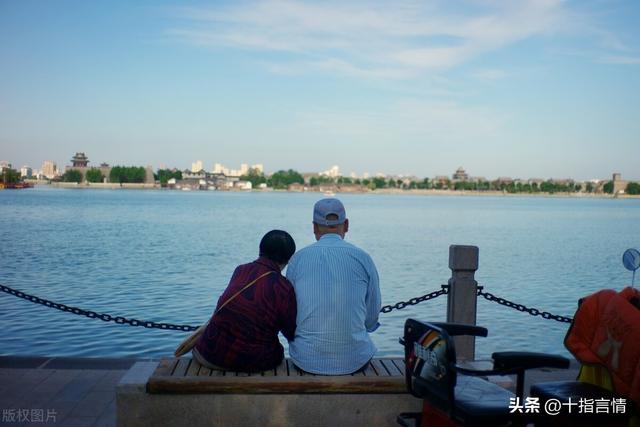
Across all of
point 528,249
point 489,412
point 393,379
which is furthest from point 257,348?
point 528,249

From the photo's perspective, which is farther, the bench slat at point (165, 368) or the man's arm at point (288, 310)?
the bench slat at point (165, 368)

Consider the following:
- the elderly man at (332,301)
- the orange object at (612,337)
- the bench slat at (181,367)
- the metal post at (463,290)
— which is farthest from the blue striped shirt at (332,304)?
the metal post at (463,290)

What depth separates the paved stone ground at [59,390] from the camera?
5.54 meters

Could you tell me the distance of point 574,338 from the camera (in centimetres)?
432

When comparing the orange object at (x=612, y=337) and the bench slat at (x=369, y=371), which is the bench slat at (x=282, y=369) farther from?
the orange object at (x=612, y=337)

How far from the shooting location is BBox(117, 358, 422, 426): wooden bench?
176 inches

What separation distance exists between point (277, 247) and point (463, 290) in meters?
2.44

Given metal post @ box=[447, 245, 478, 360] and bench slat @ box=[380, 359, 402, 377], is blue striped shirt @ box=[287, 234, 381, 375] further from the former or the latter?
metal post @ box=[447, 245, 478, 360]

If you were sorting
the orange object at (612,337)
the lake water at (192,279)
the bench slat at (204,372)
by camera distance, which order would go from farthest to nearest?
the lake water at (192,279)
the bench slat at (204,372)
the orange object at (612,337)

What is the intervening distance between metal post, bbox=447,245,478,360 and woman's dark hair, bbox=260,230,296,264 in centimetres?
218

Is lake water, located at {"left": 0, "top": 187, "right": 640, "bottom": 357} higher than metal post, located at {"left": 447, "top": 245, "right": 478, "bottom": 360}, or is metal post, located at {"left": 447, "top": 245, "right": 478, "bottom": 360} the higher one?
metal post, located at {"left": 447, "top": 245, "right": 478, "bottom": 360}

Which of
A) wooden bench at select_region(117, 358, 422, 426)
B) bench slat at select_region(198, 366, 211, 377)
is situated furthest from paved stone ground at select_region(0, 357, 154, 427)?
bench slat at select_region(198, 366, 211, 377)

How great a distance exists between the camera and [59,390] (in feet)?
20.5

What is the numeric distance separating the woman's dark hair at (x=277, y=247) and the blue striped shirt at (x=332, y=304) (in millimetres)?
63
